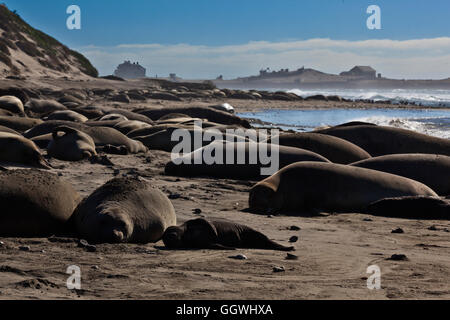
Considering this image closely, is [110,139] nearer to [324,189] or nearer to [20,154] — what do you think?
[20,154]

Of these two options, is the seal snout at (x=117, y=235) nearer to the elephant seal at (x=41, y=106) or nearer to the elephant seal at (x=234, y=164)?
the elephant seal at (x=234, y=164)

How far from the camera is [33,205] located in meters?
4.88

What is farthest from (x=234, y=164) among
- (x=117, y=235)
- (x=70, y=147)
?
Result: (x=117, y=235)

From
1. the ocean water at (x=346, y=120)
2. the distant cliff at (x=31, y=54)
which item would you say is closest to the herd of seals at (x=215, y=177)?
the ocean water at (x=346, y=120)

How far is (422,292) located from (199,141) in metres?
7.27

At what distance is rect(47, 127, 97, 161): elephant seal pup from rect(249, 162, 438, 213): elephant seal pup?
3249mm

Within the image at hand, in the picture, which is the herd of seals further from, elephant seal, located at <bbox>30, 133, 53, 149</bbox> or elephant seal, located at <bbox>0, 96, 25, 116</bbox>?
elephant seal, located at <bbox>0, 96, 25, 116</bbox>

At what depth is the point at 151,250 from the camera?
181 inches

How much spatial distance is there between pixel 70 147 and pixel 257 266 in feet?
18.0

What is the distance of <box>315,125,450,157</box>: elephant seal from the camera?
33.2 ft

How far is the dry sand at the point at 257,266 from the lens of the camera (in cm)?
354

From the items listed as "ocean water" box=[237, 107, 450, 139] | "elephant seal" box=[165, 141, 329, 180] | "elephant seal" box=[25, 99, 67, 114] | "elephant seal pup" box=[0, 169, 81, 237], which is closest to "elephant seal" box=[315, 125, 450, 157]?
"elephant seal" box=[165, 141, 329, 180]

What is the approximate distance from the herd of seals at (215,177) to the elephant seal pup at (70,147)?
0.01m

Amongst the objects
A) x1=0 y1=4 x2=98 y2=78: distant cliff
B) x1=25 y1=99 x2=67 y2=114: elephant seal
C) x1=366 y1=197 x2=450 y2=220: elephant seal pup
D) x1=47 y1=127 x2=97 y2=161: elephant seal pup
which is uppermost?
x1=0 y1=4 x2=98 y2=78: distant cliff
